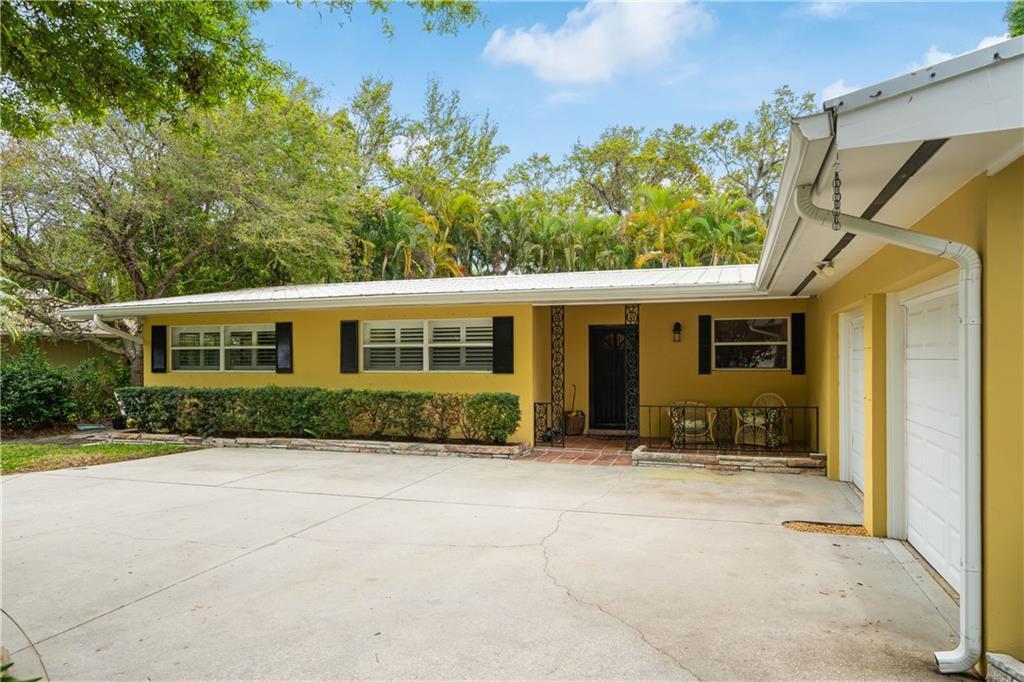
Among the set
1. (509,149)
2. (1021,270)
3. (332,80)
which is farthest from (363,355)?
(509,149)

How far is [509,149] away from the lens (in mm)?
24062

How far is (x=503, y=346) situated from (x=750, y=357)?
401cm

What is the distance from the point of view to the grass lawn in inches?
355

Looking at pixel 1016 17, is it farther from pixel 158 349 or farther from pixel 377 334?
pixel 158 349

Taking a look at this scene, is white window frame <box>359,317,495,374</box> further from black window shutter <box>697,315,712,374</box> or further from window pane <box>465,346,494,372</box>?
black window shutter <box>697,315,712,374</box>

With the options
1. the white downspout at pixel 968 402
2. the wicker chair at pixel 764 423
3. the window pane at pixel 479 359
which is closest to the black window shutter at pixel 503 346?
the window pane at pixel 479 359

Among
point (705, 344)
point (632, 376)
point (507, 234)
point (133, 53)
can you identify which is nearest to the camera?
point (133, 53)

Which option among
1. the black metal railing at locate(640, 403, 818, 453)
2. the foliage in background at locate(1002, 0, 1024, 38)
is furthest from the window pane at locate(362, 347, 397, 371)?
the foliage in background at locate(1002, 0, 1024, 38)

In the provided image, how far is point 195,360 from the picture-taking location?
1228cm

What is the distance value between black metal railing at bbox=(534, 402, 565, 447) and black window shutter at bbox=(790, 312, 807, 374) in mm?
3740

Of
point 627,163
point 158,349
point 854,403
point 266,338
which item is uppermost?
point 627,163

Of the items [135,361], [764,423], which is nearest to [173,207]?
[135,361]

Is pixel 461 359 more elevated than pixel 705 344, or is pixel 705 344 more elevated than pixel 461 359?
pixel 705 344

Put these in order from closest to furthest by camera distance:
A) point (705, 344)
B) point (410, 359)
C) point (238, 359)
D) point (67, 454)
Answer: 1. point (67, 454)
2. point (705, 344)
3. point (410, 359)
4. point (238, 359)
